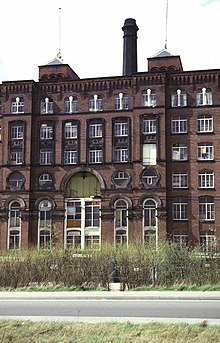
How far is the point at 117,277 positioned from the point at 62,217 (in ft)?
102

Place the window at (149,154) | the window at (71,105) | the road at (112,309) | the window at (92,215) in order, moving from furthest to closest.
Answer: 1. the window at (71,105)
2. the window at (92,215)
3. the window at (149,154)
4. the road at (112,309)

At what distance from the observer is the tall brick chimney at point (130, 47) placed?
59.4m

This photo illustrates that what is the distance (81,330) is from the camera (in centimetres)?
1277

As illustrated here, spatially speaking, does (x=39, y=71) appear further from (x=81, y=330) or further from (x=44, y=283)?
(x=81, y=330)

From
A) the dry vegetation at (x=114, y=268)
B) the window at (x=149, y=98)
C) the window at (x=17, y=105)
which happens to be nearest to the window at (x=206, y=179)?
the window at (x=149, y=98)

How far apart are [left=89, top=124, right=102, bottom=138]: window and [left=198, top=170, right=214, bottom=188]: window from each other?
36.3ft

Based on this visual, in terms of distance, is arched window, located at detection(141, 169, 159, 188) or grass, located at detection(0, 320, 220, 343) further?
arched window, located at detection(141, 169, 159, 188)

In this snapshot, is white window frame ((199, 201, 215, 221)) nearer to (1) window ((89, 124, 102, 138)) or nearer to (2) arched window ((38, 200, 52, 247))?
(1) window ((89, 124, 102, 138))

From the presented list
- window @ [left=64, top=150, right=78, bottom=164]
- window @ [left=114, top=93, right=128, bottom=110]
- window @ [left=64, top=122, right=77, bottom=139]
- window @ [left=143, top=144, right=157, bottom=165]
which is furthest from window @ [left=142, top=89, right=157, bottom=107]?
window @ [left=64, top=150, right=78, bottom=164]

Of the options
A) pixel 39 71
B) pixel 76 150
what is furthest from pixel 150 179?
pixel 39 71

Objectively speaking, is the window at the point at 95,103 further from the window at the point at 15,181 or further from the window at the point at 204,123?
the window at the point at 204,123

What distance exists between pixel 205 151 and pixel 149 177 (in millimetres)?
6104

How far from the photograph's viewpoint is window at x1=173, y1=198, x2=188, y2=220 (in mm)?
50969

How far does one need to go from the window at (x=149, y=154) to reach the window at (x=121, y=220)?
465 cm
